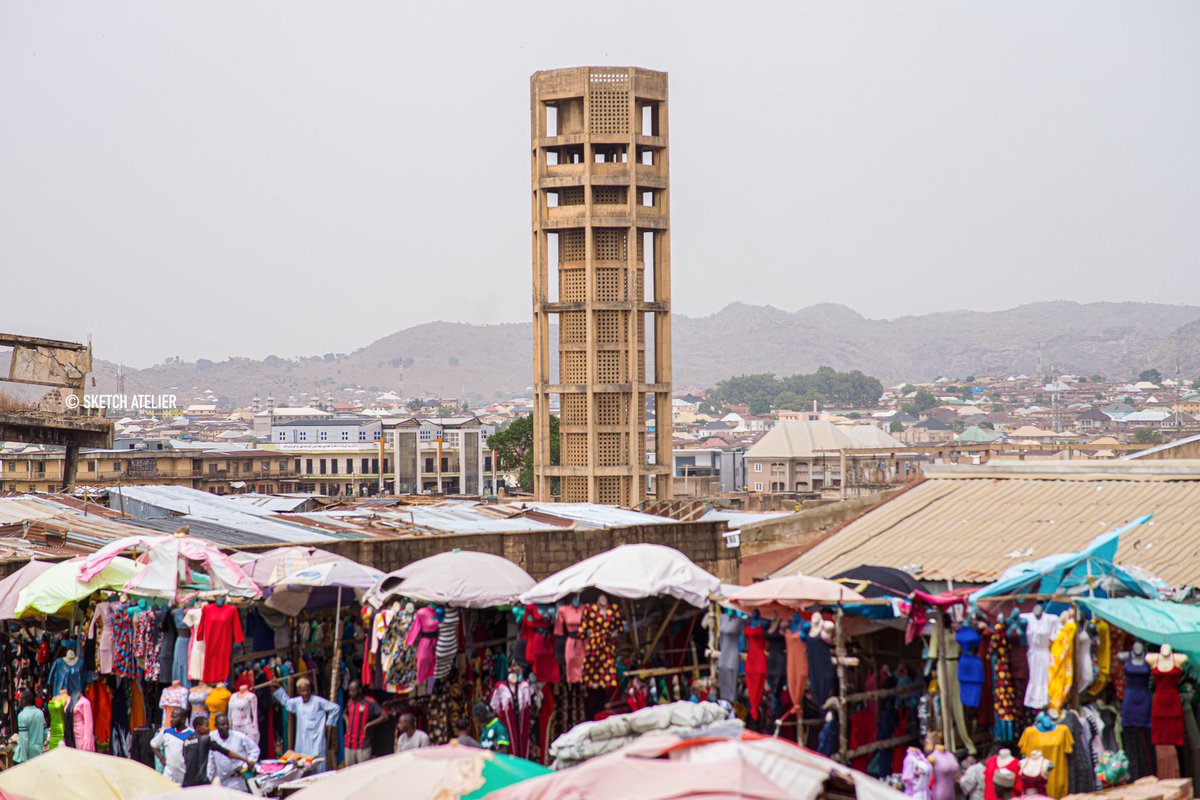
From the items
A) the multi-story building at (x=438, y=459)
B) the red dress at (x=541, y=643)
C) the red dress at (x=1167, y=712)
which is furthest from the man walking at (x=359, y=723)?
the multi-story building at (x=438, y=459)

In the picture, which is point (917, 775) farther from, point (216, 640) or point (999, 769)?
point (216, 640)

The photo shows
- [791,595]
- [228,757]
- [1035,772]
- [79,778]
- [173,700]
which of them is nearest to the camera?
[79,778]

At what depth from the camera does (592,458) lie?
5147 centimetres

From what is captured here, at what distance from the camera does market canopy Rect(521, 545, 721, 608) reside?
42.0 feet

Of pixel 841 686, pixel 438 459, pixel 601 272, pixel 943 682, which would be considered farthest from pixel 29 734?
pixel 438 459

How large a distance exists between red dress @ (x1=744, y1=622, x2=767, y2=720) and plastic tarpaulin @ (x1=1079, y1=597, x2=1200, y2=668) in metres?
2.41

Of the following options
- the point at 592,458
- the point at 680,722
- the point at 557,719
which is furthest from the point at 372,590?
the point at 592,458

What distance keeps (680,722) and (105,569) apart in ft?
20.8

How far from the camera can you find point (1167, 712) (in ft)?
36.8

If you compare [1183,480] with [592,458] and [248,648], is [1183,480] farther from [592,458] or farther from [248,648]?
[592,458]

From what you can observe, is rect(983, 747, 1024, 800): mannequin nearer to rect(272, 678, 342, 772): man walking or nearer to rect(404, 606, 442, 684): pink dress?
rect(404, 606, 442, 684): pink dress

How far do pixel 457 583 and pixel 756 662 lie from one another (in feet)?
8.78

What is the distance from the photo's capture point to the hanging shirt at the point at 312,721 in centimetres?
1344

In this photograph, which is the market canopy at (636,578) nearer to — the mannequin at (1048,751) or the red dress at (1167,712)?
the mannequin at (1048,751)
